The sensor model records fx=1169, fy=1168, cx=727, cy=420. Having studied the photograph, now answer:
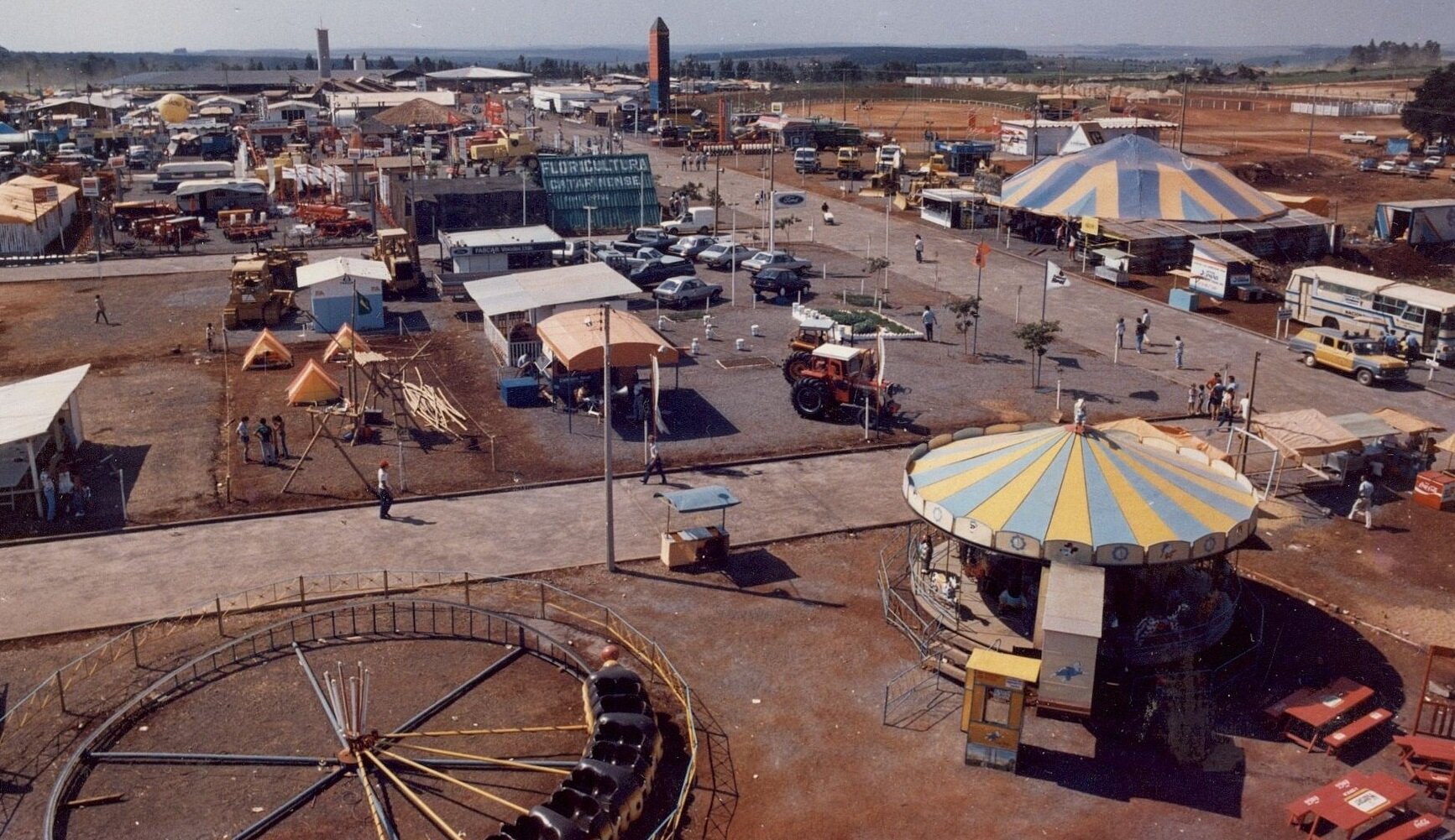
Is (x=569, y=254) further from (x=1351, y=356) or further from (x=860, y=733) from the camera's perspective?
(x=860, y=733)

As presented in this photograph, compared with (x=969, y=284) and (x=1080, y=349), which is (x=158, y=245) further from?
(x=1080, y=349)

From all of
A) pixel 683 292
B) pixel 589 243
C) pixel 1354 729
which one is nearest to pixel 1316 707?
pixel 1354 729

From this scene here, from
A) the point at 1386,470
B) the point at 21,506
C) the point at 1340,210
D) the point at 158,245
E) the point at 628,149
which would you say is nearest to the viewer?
the point at 21,506

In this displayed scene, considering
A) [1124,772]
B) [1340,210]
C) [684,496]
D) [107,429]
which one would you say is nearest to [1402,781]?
[1124,772]

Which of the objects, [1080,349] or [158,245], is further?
[158,245]

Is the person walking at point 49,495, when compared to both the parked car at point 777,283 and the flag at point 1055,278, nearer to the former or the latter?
the parked car at point 777,283

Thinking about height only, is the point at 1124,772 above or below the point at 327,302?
below

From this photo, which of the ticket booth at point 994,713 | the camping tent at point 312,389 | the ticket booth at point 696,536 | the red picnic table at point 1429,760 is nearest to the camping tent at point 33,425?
the camping tent at point 312,389
